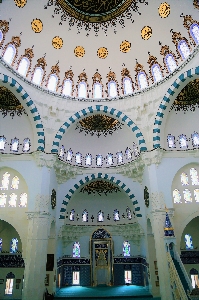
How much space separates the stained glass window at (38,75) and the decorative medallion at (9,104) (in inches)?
58.7

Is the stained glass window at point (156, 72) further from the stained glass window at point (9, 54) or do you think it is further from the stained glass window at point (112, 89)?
the stained glass window at point (9, 54)

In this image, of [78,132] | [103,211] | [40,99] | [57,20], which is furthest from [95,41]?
[103,211]

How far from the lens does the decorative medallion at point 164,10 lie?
11796mm

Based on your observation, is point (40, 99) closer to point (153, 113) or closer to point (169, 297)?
point (153, 113)

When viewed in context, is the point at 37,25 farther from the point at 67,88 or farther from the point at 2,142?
the point at 2,142

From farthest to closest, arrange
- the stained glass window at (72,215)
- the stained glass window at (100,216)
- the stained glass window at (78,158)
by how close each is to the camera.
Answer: the stained glass window at (100,216), the stained glass window at (72,215), the stained glass window at (78,158)

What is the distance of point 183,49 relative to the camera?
12359 millimetres

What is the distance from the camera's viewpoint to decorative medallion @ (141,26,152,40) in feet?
42.1

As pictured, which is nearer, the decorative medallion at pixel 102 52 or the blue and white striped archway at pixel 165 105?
the blue and white striped archway at pixel 165 105

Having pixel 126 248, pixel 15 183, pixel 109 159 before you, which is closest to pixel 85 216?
pixel 126 248

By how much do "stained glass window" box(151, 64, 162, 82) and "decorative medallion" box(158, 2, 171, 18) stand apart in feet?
8.15

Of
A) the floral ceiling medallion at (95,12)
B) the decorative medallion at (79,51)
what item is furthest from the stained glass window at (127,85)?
the decorative medallion at (79,51)

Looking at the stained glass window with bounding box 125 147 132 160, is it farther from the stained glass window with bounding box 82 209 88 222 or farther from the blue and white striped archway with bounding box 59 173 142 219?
the stained glass window with bounding box 82 209 88 222

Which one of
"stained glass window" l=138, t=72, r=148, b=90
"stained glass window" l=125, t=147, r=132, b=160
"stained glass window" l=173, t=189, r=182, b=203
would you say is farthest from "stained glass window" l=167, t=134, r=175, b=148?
"stained glass window" l=138, t=72, r=148, b=90
